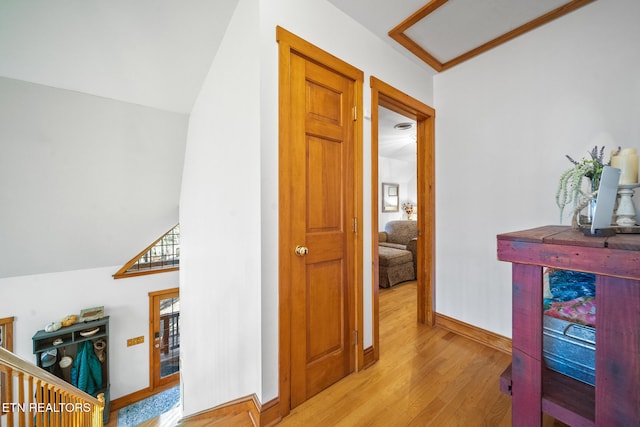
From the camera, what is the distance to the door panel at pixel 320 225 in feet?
4.68

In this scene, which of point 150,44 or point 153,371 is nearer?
point 150,44

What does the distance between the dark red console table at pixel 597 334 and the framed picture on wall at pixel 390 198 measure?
4.78 m

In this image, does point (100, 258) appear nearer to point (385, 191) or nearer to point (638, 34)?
point (385, 191)

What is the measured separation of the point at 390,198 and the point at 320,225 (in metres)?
4.61

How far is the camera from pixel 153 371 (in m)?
4.66

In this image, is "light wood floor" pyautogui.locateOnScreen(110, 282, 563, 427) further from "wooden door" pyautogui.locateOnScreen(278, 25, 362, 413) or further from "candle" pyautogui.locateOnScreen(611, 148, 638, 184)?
"candle" pyautogui.locateOnScreen(611, 148, 638, 184)

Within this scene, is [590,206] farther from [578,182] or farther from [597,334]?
[597,334]

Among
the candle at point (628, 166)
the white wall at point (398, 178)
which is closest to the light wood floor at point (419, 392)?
the candle at point (628, 166)

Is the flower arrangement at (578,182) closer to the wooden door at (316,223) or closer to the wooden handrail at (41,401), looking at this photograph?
the wooden door at (316,223)

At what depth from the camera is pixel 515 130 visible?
1930 millimetres

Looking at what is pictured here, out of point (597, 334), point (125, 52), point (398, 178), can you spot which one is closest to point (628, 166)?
point (597, 334)

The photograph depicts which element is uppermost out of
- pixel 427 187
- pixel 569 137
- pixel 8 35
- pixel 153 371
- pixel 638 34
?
pixel 8 35

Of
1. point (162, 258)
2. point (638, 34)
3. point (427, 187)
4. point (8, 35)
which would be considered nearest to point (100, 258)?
point (162, 258)

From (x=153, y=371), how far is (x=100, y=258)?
246 cm
